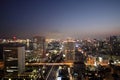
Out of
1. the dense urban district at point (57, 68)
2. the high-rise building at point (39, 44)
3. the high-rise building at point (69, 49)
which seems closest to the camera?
the dense urban district at point (57, 68)

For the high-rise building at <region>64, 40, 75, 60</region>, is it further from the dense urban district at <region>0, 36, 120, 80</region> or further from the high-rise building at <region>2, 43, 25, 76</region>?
the high-rise building at <region>2, 43, 25, 76</region>

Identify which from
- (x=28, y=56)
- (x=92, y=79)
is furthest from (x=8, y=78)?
(x=28, y=56)

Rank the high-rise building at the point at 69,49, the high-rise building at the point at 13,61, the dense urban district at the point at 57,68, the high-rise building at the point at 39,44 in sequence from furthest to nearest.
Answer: the high-rise building at the point at 39,44
the high-rise building at the point at 69,49
the high-rise building at the point at 13,61
the dense urban district at the point at 57,68

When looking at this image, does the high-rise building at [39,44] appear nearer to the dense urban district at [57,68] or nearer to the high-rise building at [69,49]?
the dense urban district at [57,68]

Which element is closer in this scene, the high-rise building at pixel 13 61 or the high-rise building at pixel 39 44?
the high-rise building at pixel 13 61

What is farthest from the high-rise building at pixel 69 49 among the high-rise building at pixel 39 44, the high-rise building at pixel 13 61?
the high-rise building at pixel 13 61

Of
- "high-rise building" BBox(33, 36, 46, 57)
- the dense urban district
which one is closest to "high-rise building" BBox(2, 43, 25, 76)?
the dense urban district

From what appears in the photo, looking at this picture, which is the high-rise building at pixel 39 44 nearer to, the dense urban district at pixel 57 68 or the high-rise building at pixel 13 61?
the dense urban district at pixel 57 68

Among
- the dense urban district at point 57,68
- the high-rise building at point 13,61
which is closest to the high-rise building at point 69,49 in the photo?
the dense urban district at point 57,68

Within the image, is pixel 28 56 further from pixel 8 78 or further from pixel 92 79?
pixel 92 79
